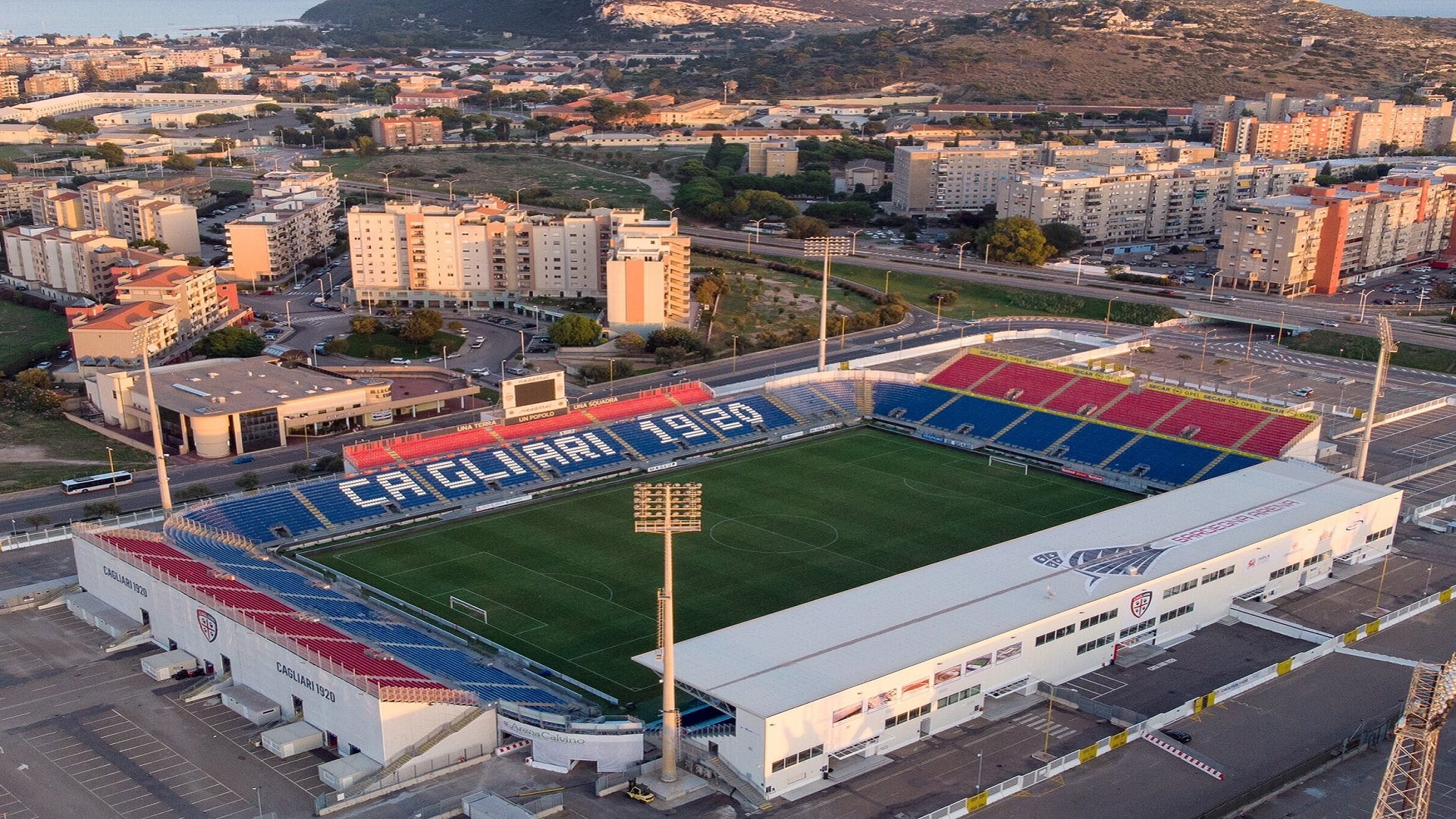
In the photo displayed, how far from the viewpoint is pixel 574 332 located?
73750mm

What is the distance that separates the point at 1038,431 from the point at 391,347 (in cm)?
3776

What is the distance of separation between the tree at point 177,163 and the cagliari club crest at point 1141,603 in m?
117

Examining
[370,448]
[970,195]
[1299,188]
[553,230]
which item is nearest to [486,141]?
[970,195]

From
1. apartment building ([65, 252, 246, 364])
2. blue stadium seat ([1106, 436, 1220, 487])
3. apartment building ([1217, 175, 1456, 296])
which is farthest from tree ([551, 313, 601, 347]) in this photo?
apartment building ([1217, 175, 1456, 296])

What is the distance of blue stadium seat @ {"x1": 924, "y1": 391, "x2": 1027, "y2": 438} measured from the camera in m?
60.7

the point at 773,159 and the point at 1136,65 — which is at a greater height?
the point at 1136,65

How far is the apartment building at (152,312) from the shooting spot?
67875 millimetres

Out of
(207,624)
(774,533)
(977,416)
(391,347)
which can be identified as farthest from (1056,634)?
(391,347)

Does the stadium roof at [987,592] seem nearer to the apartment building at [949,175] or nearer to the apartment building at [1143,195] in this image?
the apartment building at [1143,195]

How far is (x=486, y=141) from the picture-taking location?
153 meters

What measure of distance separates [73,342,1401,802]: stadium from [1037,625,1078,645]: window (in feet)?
0.52

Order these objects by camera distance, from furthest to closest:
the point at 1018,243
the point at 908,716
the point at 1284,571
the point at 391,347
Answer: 1. the point at 1018,243
2. the point at 391,347
3. the point at 1284,571
4. the point at 908,716

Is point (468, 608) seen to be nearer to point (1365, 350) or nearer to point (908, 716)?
point (908, 716)

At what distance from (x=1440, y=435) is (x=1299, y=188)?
42719mm
